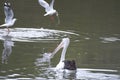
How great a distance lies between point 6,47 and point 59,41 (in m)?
2.07

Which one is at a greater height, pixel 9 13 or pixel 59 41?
pixel 9 13

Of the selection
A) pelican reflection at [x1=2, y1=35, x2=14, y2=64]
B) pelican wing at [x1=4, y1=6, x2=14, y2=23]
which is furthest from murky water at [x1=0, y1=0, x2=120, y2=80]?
pelican wing at [x1=4, y1=6, x2=14, y2=23]

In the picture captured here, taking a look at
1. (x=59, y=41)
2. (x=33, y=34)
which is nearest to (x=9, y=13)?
(x=33, y=34)

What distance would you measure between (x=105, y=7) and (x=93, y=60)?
15.9 m

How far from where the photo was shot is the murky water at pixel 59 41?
14822mm

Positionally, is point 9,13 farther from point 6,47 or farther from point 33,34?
point 6,47

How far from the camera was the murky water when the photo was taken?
14.8m

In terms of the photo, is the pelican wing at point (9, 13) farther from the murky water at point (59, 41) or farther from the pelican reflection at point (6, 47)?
the pelican reflection at point (6, 47)

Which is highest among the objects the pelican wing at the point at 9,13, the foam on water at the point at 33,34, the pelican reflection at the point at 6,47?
the pelican wing at the point at 9,13

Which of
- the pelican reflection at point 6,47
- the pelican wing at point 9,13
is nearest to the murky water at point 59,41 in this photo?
the pelican reflection at point 6,47

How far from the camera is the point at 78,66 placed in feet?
52.0

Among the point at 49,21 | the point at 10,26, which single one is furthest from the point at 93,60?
the point at 49,21

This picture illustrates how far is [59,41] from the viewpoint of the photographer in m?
19.8

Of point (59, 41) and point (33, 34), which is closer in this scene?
point (59, 41)
